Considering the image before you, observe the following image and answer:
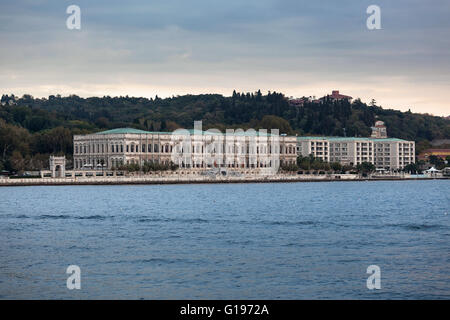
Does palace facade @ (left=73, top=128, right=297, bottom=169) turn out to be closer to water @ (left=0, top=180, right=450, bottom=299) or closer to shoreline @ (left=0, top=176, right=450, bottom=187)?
shoreline @ (left=0, top=176, right=450, bottom=187)

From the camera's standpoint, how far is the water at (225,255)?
27.4 m

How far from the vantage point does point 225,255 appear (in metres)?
35.4

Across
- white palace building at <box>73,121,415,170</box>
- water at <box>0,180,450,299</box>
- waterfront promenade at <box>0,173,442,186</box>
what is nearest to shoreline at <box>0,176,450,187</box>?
waterfront promenade at <box>0,173,442,186</box>

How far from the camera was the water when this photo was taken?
27391mm

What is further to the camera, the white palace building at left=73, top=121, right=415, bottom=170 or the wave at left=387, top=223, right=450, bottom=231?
the white palace building at left=73, top=121, right=415, bottom=170

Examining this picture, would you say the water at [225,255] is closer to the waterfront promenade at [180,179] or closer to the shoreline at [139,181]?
the shoreline at [139,181]

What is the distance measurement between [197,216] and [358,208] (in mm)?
16813

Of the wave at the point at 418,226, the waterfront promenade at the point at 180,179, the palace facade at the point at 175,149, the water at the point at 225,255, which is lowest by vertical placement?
the waterfront promenade at the point at 180,179

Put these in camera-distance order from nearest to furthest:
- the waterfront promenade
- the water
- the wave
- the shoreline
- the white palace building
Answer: the water < the wave < the shoreline < the waterfront promenade < the white palace building

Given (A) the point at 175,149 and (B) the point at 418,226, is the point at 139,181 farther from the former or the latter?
(B) the point at 418,226

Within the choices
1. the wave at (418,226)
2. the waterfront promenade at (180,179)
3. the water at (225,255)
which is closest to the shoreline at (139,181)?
the waterfront promenade at (180,179)
